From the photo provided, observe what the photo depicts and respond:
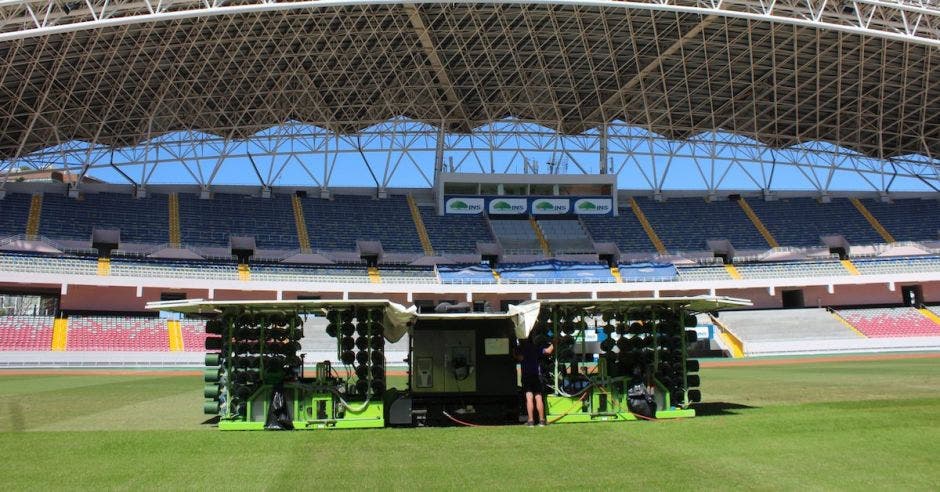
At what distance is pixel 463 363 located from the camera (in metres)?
13.3

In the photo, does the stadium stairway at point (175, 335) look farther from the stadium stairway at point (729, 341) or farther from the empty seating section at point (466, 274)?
the stadium stairway at point (729, 341)

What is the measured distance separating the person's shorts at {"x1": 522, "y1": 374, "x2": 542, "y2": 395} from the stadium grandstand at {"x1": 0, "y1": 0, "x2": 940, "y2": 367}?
2097 cm

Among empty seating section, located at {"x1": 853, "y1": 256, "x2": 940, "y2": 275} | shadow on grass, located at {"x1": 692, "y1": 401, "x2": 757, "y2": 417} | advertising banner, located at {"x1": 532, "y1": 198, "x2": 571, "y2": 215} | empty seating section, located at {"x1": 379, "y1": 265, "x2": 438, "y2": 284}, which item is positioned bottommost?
shadow on grass, located at {"x1": 692, "y1": 401, "x2": 757, "y2": 417}

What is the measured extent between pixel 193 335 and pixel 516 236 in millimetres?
23331

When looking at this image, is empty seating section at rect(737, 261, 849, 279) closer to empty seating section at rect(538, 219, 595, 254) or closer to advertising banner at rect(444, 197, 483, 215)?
empty seating section at rect(538, 219, 595, 254)

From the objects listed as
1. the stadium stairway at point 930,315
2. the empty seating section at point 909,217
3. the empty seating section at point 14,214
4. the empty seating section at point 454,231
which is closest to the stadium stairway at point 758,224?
the empty seating section at point 909,217

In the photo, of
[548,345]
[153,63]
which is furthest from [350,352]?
[153,63]

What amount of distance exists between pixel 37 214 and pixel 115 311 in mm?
8585

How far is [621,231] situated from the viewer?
175 feet

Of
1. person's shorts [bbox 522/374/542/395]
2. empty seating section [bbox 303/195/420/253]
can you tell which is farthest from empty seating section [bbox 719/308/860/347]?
person's shorts [bbox 522/374/542/395]

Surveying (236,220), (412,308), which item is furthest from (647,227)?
(412,308)

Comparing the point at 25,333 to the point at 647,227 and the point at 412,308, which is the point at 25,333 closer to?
the point at 412,308

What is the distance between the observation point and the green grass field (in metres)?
7.66

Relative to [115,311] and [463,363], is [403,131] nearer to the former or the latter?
[115,311]
